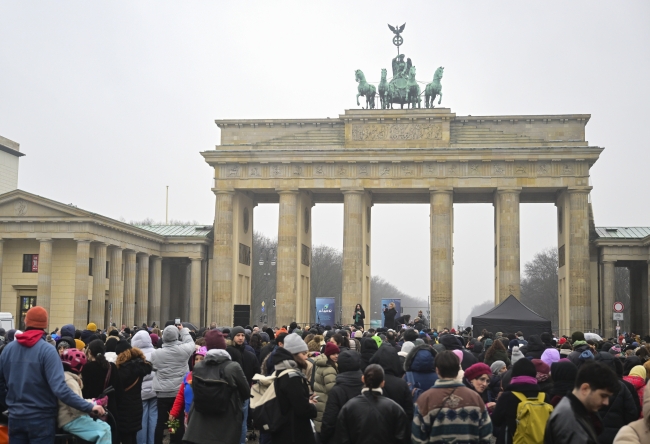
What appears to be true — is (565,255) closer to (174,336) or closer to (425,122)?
(425,122)

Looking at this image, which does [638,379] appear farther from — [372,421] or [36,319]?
[36,319]

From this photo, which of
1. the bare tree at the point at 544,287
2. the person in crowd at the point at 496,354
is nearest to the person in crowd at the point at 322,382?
the person in crowd at the point at 496,354

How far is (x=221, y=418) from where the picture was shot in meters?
11.1

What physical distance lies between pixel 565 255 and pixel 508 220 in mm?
5306

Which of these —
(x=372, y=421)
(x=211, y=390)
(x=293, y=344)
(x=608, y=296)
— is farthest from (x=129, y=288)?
(x=372, y=421)

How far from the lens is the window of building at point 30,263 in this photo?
56.0 metres

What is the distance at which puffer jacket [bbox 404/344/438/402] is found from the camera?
12.0 meters

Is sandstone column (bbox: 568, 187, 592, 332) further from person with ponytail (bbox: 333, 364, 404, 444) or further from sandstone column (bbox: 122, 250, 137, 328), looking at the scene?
person with ponytail (bbox: 333, 364, 404, 444)

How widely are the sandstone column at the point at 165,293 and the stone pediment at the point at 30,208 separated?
53.6ft

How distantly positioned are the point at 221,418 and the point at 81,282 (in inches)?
1767

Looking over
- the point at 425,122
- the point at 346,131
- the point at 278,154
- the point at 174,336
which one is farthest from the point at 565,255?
the point at 174,336

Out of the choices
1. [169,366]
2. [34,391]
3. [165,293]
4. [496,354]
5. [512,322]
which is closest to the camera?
[34,391]

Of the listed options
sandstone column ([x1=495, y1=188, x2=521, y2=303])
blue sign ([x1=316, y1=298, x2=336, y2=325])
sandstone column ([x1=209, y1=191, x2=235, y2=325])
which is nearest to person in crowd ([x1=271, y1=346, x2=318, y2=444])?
blue sign ([x1=316, y1=298, x2=336, y2=325])

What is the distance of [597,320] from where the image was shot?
61.4 m
